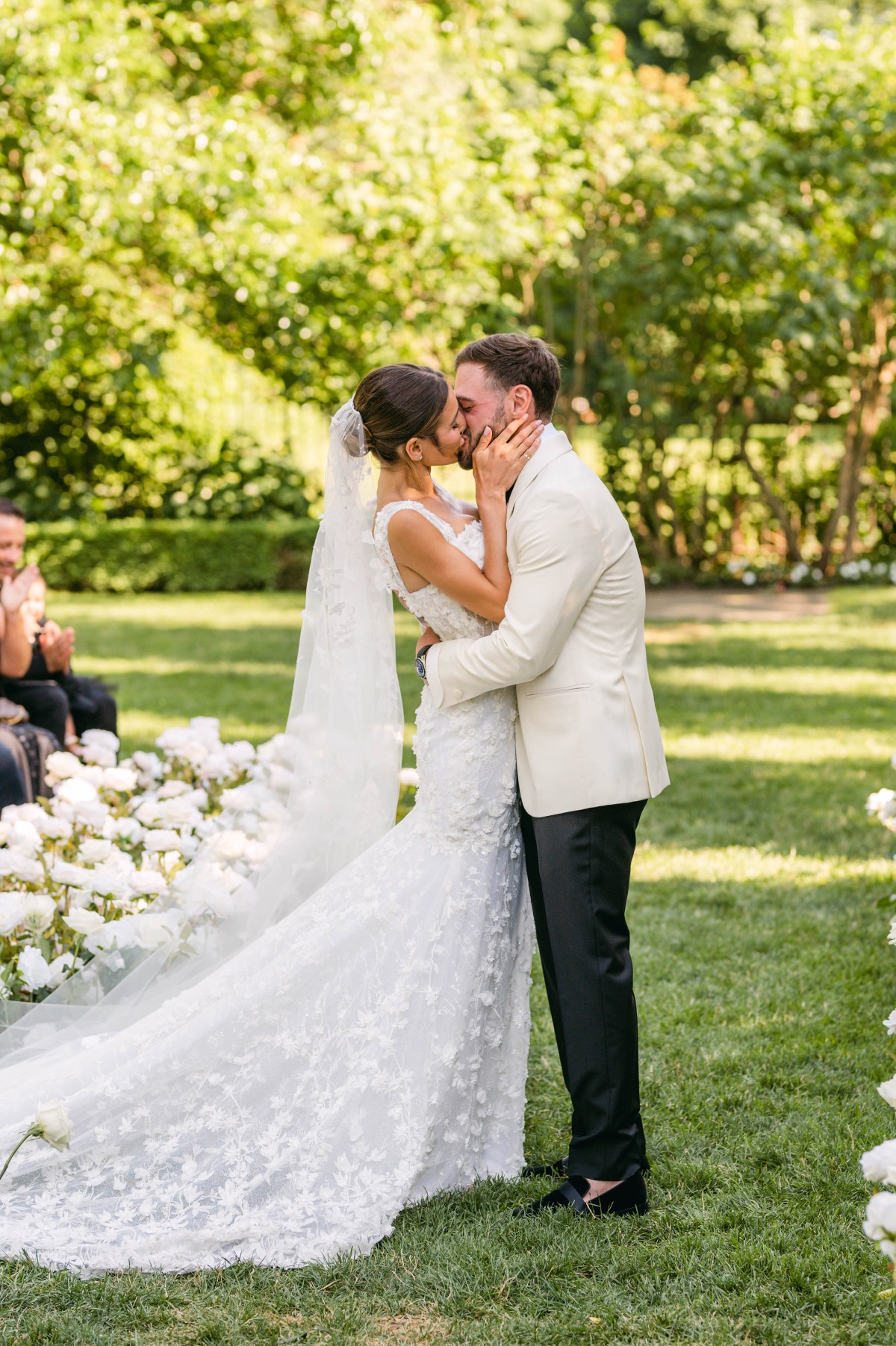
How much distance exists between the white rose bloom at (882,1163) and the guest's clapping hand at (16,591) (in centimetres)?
416

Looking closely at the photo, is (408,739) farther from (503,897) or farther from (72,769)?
(503,897)

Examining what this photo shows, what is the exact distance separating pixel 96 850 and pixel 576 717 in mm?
A: 1802

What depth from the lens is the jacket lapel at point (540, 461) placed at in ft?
9.77

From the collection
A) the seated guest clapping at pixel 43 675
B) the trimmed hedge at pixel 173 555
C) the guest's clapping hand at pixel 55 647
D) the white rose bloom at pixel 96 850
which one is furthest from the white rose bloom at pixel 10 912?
the trimmed hedge at pixel 173 555

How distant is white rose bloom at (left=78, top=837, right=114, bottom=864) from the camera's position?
400cm

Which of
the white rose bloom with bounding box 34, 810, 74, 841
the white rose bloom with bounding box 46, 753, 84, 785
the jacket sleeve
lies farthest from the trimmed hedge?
the jacket sleeve

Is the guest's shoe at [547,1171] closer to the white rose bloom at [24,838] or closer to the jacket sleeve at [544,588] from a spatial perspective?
the jacket sleeve at [544,588]

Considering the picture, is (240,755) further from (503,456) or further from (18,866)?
(503,456)

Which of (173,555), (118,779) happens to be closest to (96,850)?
(118,779)

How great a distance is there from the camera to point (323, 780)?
11.7ft

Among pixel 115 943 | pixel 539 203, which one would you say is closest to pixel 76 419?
pixel 539 203

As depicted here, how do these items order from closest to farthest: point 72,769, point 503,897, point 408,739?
point 503,897
point 72,769
point 408,739

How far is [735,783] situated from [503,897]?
3766 mm

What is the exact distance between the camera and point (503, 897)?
10.7 ft
